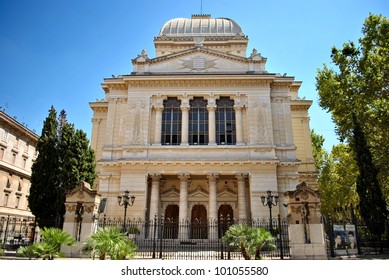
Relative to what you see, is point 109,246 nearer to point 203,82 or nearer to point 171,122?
point 171,122

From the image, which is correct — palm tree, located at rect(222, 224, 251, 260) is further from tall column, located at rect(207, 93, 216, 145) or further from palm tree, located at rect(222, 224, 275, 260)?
tall column, located at rect(207, 93, 216, 145)

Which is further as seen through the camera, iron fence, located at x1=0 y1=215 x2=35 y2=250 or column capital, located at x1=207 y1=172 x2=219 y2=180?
column capital, located at x1=207 y1=172 x2=219 y2=180

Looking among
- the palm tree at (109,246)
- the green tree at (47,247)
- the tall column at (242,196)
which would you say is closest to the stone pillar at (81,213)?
the green tree at (47,247)

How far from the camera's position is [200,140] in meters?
27.3

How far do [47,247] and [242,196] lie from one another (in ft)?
56.4

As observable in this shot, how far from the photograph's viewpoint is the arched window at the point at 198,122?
89.6ft

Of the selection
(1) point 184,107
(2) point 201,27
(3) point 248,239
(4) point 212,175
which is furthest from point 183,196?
(2) point 201,27

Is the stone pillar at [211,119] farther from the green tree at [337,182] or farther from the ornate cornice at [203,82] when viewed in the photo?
the green tree at [337,182]

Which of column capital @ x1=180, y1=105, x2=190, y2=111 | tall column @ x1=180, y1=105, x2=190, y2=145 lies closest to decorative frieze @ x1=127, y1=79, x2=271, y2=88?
column capital @ x1=180, y1=105, x2=190, y2=111

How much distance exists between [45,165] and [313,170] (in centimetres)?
2404

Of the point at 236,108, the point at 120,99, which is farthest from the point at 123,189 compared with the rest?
the point at 236,108

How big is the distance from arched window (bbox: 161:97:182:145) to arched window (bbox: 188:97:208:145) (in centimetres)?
114

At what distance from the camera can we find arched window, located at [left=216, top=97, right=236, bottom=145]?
27.3 metres

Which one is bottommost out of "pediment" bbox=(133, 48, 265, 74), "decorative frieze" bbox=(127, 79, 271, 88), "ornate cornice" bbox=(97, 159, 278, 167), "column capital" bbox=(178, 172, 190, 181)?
"column capital" bbox=(178, 172, 190, 181)
